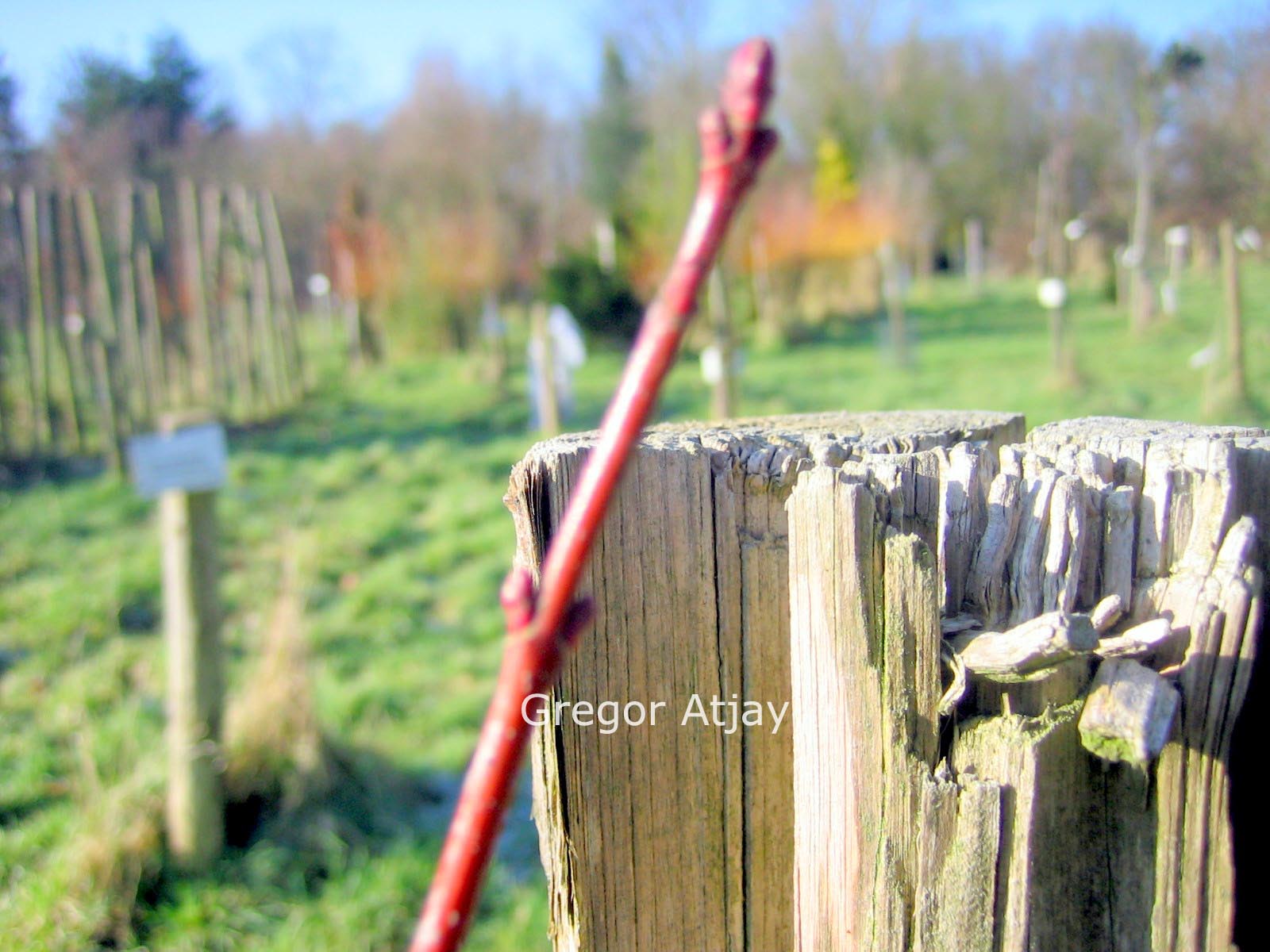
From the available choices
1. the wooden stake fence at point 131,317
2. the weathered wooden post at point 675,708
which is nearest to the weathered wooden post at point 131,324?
the wooden stake fence at point 131,317

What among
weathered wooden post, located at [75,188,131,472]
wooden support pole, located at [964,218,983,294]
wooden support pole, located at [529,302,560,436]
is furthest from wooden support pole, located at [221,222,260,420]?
wooden support pole, located at [964,218,983,294]

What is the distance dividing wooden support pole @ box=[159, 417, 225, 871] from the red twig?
11.5 ft

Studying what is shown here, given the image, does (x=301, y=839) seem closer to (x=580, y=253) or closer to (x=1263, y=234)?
(x=1263, y=234)

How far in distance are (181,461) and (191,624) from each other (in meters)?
0.62

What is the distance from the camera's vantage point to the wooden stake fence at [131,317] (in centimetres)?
837

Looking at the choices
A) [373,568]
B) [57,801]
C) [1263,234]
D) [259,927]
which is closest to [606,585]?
[259,927]

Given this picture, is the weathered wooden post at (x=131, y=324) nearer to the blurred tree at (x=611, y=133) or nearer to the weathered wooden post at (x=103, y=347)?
the weathered wooden post at (x=103, y=347)

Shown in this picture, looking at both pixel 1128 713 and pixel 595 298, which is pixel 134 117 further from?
pixel 1128 713

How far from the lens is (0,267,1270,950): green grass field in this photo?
3.25 meters

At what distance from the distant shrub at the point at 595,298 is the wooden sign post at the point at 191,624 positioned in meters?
10.1

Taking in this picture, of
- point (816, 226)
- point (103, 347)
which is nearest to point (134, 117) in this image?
point (103, 347)

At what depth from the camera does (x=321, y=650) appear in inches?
194

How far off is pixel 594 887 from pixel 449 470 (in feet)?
22.3

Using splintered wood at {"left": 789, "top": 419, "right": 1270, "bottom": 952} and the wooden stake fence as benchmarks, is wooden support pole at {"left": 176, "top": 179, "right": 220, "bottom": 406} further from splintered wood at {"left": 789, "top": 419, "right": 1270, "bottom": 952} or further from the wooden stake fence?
splintered wood at {"left": 789, "top": 419, "right": 1270, "bottom": 952}
